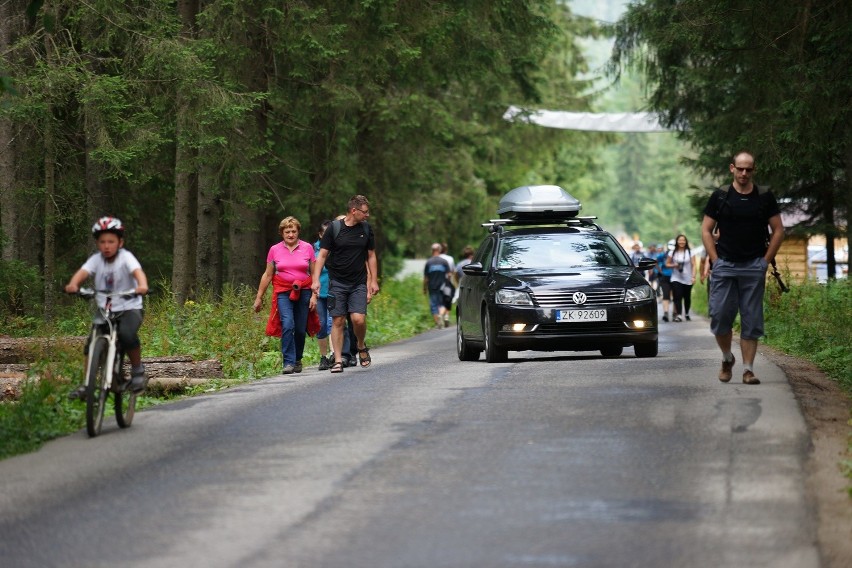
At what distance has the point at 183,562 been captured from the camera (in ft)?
Result: 22.6

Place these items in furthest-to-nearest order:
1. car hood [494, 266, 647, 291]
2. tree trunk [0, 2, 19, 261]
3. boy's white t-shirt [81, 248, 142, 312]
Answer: tree trunk [0, 2, 19, 261] → car hood [494, 266, 647, 291] → boy's white t-shirt [81, 248, 142, 312]

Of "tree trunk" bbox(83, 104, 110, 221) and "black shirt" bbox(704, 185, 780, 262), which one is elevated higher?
"tree trunk" bbox(83, 104, 110, 221)

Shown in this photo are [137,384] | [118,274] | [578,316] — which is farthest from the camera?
[578,316]

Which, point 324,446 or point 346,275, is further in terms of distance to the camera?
point 346,275

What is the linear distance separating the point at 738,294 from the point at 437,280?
2067 centimetres

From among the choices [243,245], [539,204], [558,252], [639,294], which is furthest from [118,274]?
[243,245]

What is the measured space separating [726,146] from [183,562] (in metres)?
24.2

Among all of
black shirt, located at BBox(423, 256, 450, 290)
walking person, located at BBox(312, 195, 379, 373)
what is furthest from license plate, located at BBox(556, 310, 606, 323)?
black shirt, located at BBox(423, 256, 450, 290)

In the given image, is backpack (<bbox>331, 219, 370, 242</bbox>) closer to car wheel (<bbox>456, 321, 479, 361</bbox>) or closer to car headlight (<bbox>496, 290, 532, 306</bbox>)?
car headlight (<bbox>496, 290, 532, 306</bbox>)

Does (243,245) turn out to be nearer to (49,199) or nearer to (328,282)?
(49,199)

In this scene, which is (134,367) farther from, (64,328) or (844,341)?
(64,328)

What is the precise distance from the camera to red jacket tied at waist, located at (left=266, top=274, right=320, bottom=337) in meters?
18.0

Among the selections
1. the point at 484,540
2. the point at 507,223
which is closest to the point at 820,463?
the point at 484,540

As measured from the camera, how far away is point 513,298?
17.8 metres
